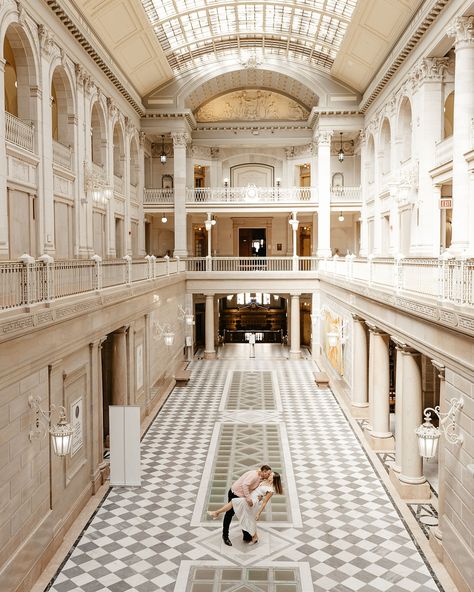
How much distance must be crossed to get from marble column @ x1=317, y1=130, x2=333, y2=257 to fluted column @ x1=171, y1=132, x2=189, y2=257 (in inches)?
277

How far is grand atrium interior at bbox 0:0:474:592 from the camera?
30.5ft

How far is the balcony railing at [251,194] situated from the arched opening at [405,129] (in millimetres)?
8626

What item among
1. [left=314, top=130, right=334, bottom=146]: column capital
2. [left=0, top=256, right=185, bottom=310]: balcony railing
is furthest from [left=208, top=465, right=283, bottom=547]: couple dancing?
[left=314, top=130, right=334, bottom=146]: column capital

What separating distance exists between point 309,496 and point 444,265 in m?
6.27

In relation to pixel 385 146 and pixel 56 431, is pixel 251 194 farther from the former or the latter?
pixel 56 431

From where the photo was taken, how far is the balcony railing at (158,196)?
30.6 meters

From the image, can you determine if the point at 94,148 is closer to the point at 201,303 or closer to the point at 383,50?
the point at 383,50

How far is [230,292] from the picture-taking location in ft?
99.0

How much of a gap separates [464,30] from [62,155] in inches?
472

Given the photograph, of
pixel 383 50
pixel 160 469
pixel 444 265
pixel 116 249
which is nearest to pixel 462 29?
pixel 383 50

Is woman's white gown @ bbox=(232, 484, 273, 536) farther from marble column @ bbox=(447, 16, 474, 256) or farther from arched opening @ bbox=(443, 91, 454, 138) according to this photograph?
arched opening @ bbox=(443, 91, 454, 138)

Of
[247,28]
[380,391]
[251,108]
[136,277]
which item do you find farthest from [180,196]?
[380,391]

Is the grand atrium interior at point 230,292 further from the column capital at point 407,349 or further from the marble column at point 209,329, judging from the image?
the marble column at point 209,329

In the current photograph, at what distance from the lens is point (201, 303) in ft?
117
